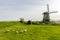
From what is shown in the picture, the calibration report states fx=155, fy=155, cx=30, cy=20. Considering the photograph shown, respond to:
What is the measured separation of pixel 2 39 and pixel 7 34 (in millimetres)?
2706

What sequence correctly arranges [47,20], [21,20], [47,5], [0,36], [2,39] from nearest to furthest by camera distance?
[2,39]
[0,36]
[21,20]
[47,20]
[47,5]

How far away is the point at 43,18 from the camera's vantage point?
54.1 meters

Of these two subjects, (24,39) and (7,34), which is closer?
(24,39)

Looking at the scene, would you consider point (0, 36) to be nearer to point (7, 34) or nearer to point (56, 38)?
point (7, 34)

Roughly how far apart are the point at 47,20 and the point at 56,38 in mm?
29371

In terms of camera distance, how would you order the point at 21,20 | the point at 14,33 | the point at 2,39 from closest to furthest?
1. the point at 2,39
2. the point at 14,33
3. the point at 21,20

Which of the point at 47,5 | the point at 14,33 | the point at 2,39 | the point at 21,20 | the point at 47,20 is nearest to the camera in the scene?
the point at 2,39

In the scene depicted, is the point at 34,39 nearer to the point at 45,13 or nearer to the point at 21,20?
the point at 21,20

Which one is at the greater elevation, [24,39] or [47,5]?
[47,5]

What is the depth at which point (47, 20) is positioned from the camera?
173ft

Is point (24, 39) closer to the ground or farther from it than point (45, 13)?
closer to the ground

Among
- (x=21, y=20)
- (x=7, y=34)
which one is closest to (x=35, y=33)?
(x=7, y=34)

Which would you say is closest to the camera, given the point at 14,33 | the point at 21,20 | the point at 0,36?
the point at 0,36

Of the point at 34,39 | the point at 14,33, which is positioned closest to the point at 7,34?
the point at 14,33
